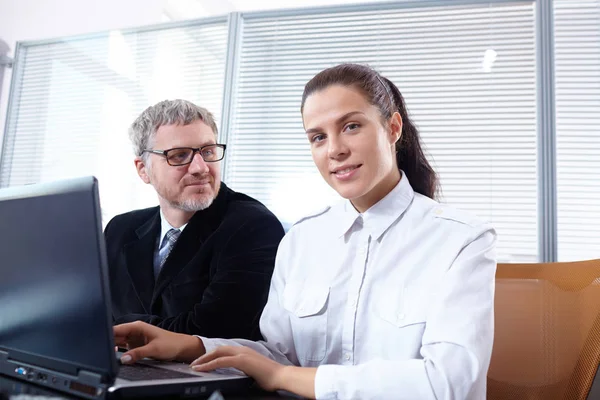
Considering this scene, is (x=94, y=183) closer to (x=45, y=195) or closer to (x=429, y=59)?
(x=45, y=195)

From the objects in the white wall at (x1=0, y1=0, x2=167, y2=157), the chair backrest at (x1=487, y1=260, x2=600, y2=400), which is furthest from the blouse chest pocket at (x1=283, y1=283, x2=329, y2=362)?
the white wall at (x1=0, y1=0, x2=167, y2=157)

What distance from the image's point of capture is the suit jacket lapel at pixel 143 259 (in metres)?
1.69

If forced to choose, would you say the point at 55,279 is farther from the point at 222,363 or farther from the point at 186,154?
the point at 186,154

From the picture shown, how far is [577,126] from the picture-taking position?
2467 millimetres

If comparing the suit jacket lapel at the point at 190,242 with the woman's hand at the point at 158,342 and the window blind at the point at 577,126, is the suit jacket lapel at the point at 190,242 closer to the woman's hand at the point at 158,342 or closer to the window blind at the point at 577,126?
the woman's hand at the point at 158,342

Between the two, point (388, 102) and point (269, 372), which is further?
point (388, 102)

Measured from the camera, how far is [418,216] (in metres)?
1.18

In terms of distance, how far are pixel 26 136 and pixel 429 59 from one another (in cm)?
240

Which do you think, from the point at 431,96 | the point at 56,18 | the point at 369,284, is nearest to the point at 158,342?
the point at 369,284

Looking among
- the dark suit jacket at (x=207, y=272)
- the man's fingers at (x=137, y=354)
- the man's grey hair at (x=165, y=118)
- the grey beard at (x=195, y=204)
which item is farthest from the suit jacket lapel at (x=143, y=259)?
the man's fingers at (x=137, y=354)

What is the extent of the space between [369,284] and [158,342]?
438 mm

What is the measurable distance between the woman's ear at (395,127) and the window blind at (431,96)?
52.3 inches

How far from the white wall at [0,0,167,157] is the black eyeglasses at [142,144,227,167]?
188 centimetres

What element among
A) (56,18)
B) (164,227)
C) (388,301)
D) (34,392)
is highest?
(56,18)
